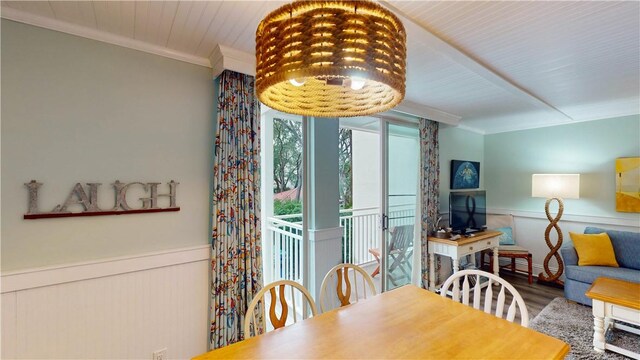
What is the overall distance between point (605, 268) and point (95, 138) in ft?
16.4

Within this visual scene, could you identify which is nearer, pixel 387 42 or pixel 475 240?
pixel 387 42

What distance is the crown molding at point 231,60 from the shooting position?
5.98 feet

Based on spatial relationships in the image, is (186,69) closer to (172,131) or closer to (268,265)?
(172,131)

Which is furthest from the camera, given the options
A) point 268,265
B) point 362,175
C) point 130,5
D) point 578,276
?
point 362,175

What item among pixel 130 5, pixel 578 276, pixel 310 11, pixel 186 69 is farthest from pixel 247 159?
pixel 578 276

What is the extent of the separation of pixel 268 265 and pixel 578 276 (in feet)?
12.2

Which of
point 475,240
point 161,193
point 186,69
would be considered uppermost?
point 186,69

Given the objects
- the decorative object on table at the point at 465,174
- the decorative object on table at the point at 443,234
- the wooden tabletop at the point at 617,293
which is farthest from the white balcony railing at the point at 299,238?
the wooden tabletop at the point at 617,293

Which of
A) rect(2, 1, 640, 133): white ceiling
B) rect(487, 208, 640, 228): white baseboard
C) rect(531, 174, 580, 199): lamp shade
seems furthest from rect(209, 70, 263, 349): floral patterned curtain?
rect(487, 208, 640, 228): white baseboard

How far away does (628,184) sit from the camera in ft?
11.5

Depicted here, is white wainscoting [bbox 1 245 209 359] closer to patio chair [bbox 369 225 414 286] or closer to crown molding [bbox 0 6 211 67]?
crown molding [bbox 0 6 211 67]

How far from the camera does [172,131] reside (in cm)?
190

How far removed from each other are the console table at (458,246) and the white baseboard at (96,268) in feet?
9.21

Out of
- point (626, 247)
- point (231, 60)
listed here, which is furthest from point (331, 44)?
point (626, 247)
